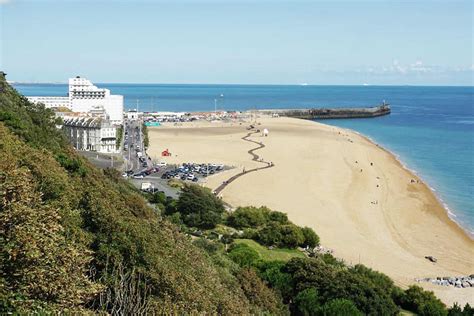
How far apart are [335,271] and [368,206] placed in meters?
18.6

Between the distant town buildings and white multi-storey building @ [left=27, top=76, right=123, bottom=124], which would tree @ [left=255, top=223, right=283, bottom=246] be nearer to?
the distant town buildings

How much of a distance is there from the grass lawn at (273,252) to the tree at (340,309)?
7208 mm

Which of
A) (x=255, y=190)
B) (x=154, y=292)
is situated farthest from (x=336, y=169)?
(x=154, y=292)

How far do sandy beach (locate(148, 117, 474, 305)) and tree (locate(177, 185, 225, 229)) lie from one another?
531cm

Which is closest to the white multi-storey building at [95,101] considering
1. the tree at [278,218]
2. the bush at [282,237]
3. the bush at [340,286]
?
the tree at [278,218]

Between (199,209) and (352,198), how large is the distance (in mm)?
14413

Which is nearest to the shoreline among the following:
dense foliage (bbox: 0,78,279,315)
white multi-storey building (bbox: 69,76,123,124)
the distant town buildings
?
dense foliage (bbox: 0,78,279,315)

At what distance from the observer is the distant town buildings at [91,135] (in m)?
54.0

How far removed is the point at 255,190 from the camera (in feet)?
131

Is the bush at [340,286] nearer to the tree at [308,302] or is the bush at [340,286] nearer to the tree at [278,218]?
the tree at [308,302]

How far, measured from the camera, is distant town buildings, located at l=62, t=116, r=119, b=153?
5403cm

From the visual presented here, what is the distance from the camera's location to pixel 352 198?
38.8 metres

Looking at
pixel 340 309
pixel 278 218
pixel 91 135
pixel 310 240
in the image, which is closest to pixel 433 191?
pixel 278 218

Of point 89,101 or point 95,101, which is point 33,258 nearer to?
point 95,101
